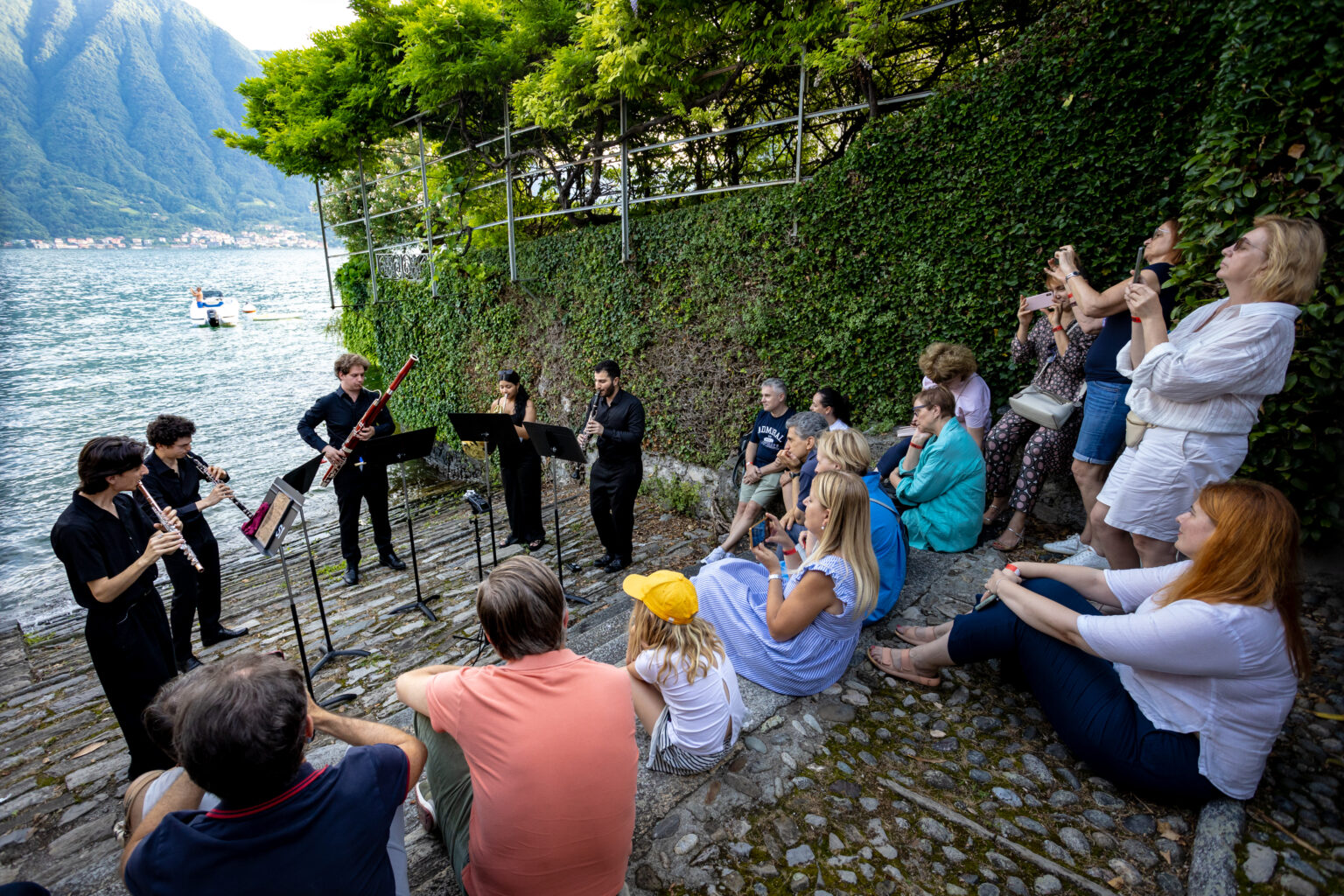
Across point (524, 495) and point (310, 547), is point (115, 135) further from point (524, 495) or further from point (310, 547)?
point (310, 547)

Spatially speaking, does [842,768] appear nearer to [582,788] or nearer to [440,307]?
[582,788]

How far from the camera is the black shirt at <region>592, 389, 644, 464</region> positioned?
6.27 m

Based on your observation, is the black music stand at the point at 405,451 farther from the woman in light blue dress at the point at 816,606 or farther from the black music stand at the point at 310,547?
the woman in light blue dress at the point at 816,606

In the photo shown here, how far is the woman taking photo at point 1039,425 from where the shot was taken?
14.9 feet

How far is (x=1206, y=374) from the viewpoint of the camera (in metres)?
2.92

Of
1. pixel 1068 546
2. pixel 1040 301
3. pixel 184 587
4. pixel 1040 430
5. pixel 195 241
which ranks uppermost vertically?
pixel 195 241

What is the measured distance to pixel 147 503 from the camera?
5.05m

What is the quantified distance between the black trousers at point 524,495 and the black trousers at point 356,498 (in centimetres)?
135

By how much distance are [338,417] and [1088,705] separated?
22.2 ft

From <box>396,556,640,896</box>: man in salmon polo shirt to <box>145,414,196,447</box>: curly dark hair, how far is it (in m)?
4.61

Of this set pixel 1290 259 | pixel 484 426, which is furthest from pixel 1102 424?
pixel 484 426

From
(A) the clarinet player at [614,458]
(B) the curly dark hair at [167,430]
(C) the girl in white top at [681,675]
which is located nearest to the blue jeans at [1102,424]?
(C) the girl in white top at [681,675]

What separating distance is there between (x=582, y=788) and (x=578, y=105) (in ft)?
28.5

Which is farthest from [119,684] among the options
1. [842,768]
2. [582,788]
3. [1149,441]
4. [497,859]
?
[1149,441]
